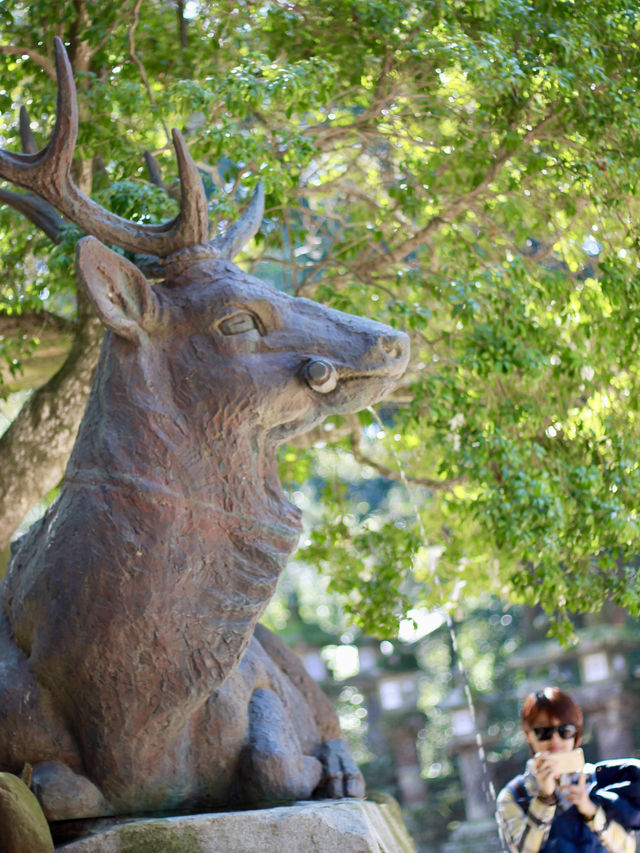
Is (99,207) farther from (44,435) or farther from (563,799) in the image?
(563,799)

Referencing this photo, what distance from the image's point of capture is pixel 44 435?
15.8 ft

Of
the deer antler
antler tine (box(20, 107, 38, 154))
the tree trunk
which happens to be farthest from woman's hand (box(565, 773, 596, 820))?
antler tine (box(20, 107, 38, 154))

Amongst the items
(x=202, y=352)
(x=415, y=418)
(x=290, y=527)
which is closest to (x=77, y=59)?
(x=415, y=418)

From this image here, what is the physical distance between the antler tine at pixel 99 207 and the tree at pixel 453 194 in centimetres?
123

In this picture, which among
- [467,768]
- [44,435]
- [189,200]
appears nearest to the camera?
[189,200]

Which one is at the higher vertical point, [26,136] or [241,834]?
[26,136]

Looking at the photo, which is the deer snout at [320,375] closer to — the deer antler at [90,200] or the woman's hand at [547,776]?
the deer antler at [90,200]

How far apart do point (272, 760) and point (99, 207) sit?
167 centimetres

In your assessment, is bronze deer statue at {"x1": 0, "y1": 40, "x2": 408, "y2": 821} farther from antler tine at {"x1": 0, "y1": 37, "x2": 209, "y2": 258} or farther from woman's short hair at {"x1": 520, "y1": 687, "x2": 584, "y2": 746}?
woman's short hair at {"x1": 520, "y1": 687, "x2": 584, "y2": 746}

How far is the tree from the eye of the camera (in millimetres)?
4914

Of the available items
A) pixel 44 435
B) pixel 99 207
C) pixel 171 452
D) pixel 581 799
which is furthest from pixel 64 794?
pixel 44 435

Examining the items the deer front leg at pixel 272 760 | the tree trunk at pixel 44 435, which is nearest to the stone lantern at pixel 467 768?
the tree trunk at pixel 44 435

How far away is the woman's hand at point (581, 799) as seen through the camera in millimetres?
2883

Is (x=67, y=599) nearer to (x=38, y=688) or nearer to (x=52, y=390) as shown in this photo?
(x=38, y=688)
